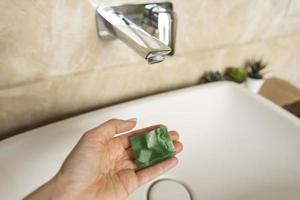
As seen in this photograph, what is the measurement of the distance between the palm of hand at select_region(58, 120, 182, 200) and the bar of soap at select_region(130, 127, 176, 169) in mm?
11

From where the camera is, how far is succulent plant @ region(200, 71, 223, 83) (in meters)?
0.69

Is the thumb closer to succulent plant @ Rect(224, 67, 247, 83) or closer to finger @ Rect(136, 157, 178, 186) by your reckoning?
finger @ Rect(136, 157, 178, 186)

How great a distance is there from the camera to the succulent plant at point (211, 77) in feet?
2.27

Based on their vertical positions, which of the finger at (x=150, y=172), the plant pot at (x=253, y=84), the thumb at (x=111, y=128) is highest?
the thumb at (x=111, y=128)

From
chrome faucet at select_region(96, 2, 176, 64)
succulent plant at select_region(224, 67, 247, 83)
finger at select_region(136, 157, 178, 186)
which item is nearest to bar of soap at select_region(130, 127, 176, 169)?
finger at select_region(136, 157, 178, 186)

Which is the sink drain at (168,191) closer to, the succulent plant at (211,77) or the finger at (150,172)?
the finger at (150,172)

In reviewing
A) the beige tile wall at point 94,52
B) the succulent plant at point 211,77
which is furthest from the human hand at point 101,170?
the succulent plant at point 211,77

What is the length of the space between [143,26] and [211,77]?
9.9 inches

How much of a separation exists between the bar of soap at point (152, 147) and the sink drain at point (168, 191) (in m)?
0.09

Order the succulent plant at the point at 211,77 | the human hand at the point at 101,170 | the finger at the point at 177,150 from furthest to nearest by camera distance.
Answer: the succulent plant at the point at 211,77 → the finger at the point at 177,150 → the human hand at the point at 101,170

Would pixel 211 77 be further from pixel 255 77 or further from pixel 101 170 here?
pixel 101 170

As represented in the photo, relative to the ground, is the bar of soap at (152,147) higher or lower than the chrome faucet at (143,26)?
lower

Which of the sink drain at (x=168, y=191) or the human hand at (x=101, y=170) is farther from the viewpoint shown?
the sink drain at (x=168, y=191)

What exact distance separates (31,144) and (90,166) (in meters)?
0.12
